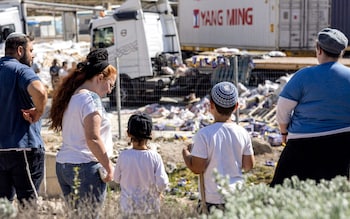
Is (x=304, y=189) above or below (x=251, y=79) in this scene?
above

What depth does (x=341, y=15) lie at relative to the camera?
21375 mm

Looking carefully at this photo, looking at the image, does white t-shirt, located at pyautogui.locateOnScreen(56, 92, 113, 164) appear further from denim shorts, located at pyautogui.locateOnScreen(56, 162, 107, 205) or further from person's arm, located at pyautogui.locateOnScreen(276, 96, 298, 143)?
person's arm, located at pyautogui.locateOnScreen(276, 96, 298, 143)

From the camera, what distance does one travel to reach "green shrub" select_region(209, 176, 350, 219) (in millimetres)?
2676

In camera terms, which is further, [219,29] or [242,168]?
[219,29]

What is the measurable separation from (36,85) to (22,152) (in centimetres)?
52

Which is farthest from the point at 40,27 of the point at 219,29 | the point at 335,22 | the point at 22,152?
the point at 22,152

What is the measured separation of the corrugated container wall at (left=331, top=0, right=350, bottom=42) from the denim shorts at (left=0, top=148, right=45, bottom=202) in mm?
17572

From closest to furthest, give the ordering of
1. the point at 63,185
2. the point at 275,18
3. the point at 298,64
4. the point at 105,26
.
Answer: the point at 63,185 → the point at 298,64 → the point at 105,26 → the point at 275,18

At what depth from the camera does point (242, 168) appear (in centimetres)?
442

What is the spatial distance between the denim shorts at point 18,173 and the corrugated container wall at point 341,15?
17572mm

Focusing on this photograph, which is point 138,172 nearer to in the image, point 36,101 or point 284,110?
point 36,101

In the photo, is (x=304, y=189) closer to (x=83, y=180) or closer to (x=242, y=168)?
(x=242, y=168)

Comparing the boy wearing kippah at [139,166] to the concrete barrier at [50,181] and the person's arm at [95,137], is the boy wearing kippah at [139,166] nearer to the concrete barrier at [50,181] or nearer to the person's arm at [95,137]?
the person's arm at [95,137]

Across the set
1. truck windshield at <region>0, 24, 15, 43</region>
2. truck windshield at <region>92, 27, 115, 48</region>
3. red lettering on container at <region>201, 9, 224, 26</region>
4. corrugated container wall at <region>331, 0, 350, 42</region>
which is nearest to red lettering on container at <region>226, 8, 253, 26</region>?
red lettering on container at <region>201, 9, 224, 26</region>
